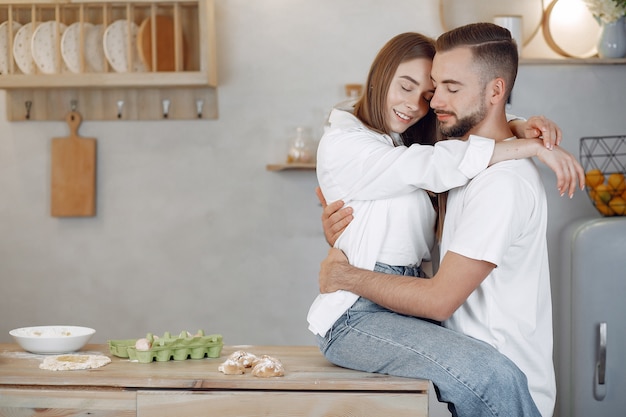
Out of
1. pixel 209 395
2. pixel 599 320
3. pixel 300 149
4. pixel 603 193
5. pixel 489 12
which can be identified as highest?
pixel 489 12

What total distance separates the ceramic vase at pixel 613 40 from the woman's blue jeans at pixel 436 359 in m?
2.13

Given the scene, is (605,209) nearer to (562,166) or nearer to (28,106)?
(562,166)

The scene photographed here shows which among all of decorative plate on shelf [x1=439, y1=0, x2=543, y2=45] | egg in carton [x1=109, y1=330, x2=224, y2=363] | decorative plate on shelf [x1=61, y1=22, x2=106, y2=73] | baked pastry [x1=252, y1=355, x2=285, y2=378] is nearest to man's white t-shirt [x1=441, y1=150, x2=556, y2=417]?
baked pastry [x1=252, y1=355, x2=285, y2=378]

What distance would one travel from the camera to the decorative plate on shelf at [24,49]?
12.3 ft

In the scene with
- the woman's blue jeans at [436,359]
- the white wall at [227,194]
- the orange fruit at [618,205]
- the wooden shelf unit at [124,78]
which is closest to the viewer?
the woman's blue jeans at [436,359]

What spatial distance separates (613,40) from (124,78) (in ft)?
7.09

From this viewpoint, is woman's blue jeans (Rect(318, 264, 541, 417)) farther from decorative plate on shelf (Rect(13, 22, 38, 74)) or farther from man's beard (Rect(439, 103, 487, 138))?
decorative plate on shelf (Rect(13, 22, 38, 74))

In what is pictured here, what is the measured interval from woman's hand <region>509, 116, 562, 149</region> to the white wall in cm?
175

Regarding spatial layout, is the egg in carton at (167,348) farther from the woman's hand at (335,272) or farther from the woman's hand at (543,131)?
the woman's hand at (543,131)

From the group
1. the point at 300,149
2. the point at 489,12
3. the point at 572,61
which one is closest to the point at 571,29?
the point at 572,61

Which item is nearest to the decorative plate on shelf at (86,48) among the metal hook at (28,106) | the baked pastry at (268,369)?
the metal hook at (28,106)

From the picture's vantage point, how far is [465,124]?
213 centimetres

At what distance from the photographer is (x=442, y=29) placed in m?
3.81

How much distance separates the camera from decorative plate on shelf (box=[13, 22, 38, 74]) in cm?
374
